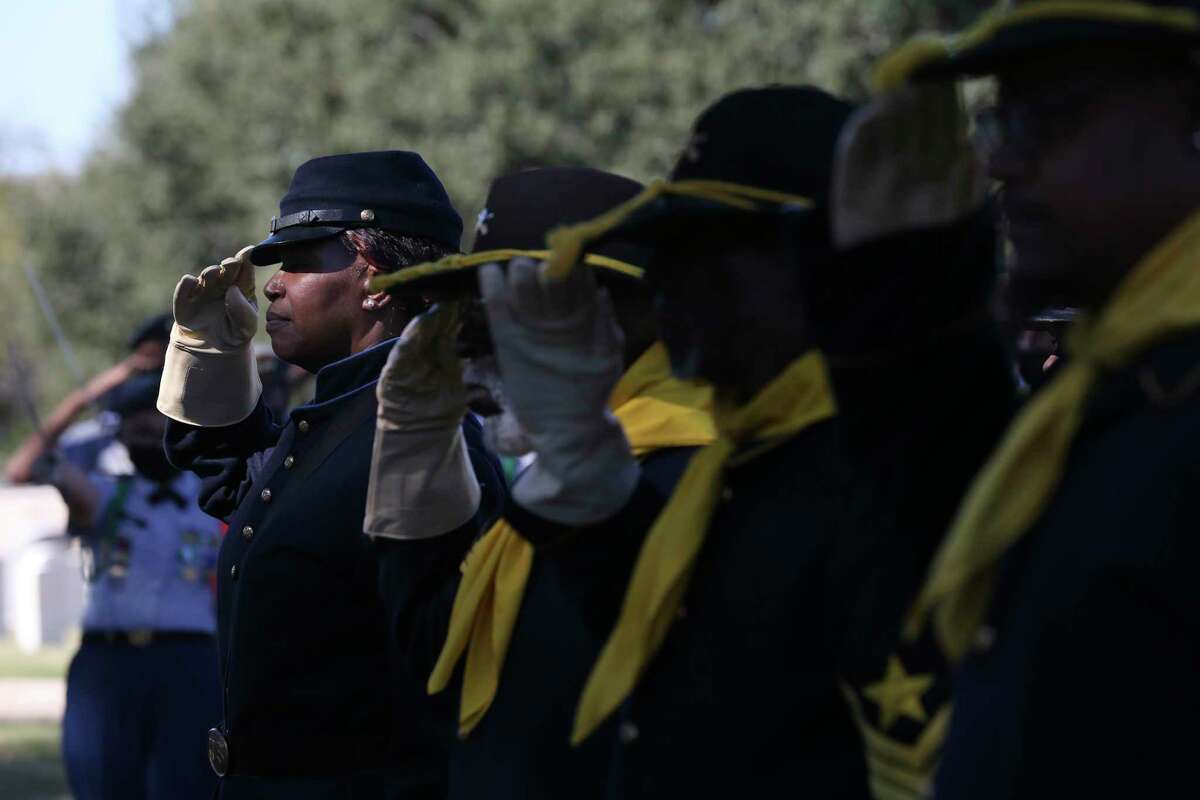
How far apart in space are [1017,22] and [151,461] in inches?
219

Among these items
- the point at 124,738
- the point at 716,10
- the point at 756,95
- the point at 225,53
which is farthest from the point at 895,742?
the point at 225,53

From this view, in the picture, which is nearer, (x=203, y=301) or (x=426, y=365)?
(x=426, y=365)

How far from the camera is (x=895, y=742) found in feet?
7.11

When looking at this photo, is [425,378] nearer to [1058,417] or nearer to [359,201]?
[359,201]

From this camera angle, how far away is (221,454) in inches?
173

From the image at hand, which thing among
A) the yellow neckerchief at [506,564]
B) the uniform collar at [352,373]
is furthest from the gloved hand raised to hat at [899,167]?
the uniform collar at [352,373]

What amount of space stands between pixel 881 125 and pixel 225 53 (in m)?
25.7

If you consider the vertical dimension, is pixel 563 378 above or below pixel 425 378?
above

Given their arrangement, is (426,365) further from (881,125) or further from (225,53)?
(225,53)

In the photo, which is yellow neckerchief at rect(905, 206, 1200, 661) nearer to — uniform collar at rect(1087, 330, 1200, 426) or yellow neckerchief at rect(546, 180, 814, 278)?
uniform collar at rect(1087, 330, 1200, 426)

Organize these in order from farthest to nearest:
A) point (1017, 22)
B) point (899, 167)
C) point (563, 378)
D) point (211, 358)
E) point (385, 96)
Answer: point (385, 96) < point (211, 358) < point (563, 378) < point (899, 167) < point (1017, 22)

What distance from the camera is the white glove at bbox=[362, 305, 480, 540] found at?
2992 mm

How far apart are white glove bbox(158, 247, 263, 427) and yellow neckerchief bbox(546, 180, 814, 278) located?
1.99 meters

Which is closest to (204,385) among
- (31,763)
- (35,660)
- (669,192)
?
(669,192)
